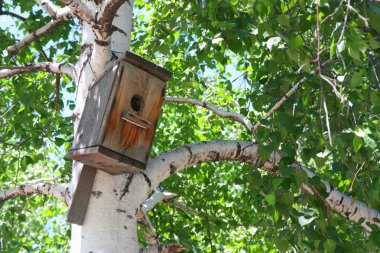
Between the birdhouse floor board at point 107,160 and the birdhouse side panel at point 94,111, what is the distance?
37mm

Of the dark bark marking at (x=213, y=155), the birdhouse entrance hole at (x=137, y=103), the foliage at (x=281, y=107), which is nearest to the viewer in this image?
the foliage at (x=281, y=107)

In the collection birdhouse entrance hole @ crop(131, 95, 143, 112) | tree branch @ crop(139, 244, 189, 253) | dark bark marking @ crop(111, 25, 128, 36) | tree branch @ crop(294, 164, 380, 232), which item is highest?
dark bark marking @ crop(111, 25, 128, 36)

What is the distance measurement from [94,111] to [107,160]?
0.96 ft

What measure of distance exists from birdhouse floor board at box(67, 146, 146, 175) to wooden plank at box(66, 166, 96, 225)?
2.5 inches

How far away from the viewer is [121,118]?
3.15 meters

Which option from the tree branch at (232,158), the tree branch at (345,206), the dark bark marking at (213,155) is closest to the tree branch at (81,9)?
the tree branch at (232,158)

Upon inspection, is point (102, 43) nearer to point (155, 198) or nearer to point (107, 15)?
point (107, 15)

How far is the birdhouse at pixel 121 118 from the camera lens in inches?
122

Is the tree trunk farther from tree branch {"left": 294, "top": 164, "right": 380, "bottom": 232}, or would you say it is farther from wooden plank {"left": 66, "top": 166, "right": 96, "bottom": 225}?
tree branch {"left": 294, "top": 164, "right": 380, "bottom": 232}

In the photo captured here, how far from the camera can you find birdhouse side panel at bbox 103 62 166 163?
3.13m

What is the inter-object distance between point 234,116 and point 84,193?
3.96ft

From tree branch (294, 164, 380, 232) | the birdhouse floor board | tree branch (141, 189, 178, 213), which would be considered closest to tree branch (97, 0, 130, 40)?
the birdhouse floor board

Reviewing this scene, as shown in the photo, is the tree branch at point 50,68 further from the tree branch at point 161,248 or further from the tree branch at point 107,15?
the tree branch at point 161,248

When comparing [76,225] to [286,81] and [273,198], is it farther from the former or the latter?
[286,81]
